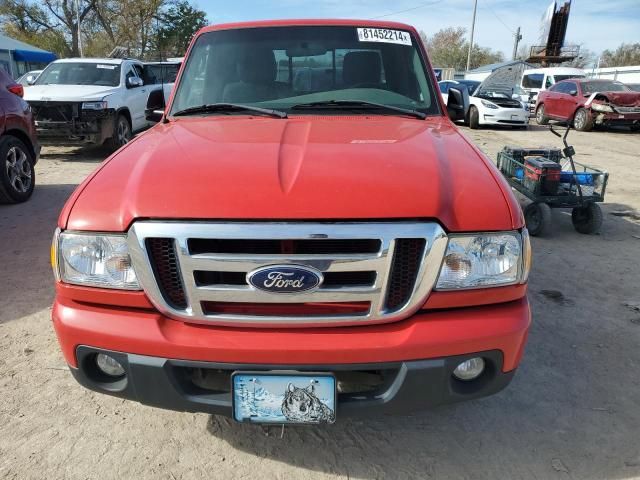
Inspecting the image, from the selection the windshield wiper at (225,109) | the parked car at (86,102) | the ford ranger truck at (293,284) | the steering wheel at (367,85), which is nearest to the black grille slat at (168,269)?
the ford ranger truck at (293,284)

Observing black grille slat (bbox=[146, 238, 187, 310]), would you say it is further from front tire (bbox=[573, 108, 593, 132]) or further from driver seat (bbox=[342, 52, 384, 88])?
front tire (bbox=[573, 108, 593, 132])

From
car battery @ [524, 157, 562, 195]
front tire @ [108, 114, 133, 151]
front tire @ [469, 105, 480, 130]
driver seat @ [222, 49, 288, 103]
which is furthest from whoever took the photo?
front tire @ [469, 105, 480, 130]

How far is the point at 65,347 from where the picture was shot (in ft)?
6.15

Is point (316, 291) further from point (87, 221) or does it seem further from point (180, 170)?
point (87, 221)

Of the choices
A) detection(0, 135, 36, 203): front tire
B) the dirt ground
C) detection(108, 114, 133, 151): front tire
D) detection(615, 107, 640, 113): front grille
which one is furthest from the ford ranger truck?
detection(615, 107, 640, 113): front grille

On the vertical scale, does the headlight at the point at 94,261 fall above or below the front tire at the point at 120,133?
above

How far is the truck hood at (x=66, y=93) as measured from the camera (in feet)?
27.8

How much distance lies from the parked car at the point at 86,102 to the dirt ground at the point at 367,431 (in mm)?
5976

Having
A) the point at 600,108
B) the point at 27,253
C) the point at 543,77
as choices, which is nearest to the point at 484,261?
the point at 27,253

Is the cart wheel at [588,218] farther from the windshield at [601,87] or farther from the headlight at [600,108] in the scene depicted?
the windshield at [601,87]

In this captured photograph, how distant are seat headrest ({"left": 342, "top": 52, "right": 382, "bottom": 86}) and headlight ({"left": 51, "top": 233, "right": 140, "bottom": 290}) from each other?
187cm

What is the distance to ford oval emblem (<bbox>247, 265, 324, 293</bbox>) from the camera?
170 centimetres

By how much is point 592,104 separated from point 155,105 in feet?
50.2

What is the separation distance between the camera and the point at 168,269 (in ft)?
5.87
